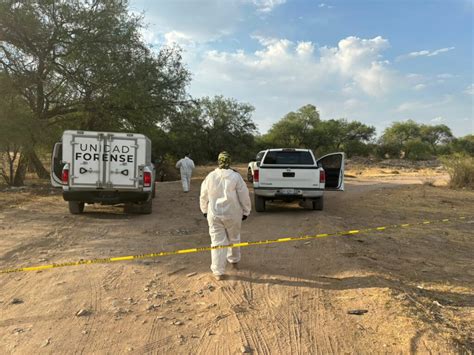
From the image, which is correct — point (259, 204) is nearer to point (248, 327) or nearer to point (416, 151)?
point (248, 327)

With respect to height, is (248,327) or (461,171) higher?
(461,171)

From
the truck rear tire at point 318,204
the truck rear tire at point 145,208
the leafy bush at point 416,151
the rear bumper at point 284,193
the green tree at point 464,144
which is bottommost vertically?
the truck rear tire at point 145,208

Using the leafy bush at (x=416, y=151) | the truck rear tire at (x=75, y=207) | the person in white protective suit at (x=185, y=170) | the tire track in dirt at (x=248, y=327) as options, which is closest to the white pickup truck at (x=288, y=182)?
the truck rear tire at (x=75, y=207)

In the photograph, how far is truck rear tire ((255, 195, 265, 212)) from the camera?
1170cm

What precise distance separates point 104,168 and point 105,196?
710 mm

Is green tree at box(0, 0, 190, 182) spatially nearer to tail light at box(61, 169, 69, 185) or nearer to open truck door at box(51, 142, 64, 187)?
open truck door at box(51, 142, 64, 187)

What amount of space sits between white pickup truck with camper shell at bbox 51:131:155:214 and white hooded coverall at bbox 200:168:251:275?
511 centimetres

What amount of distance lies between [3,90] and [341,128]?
51.0 metres

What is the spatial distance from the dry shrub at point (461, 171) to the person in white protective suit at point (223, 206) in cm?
1948

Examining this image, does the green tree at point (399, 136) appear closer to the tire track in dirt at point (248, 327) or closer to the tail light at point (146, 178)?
the tail light at point (146, 178)

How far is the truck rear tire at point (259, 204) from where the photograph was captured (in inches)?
461

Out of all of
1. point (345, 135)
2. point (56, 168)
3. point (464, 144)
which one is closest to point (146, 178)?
point (56, 168)

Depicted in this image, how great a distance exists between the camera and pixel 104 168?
398 inches

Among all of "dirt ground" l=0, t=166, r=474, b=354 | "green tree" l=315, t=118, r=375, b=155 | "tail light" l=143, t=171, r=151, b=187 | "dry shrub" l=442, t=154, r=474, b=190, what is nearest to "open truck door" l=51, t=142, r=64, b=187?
"dirt ground" l=0, t=166, r=474, b=354
